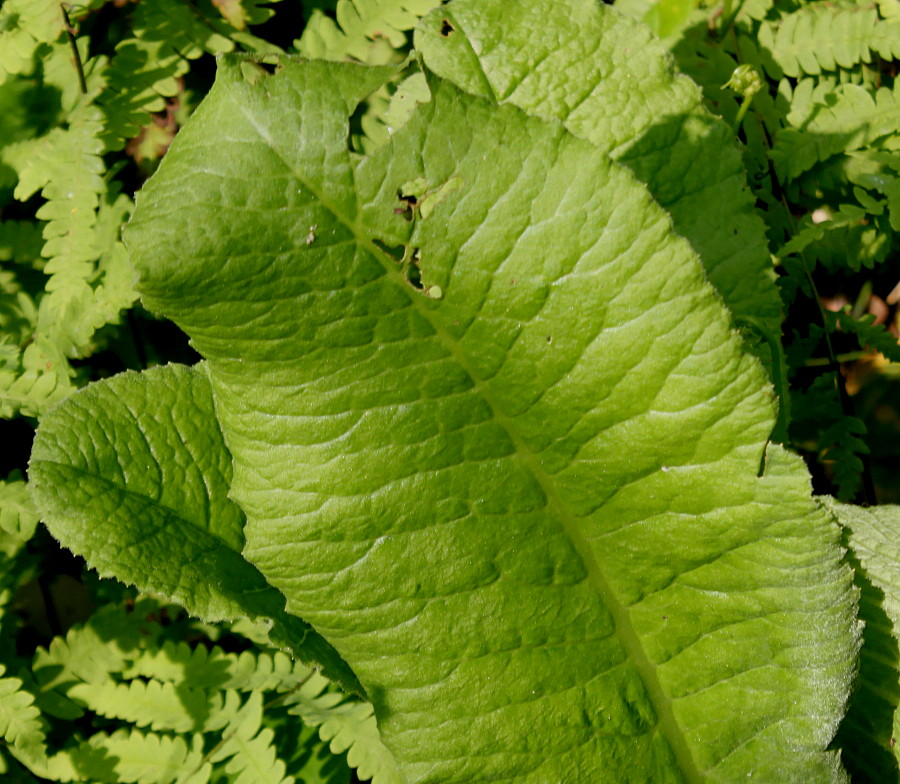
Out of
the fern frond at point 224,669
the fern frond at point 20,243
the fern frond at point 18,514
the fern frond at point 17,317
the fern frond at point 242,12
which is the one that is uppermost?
the fern frond at point 242,12

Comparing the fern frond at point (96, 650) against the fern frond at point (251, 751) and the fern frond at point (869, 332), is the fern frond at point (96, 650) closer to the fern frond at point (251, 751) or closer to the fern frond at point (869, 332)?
the fern frond at point (251, 751)

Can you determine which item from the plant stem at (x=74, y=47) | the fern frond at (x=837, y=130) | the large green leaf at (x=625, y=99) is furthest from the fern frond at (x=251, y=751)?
the fern frond at (x=837, y=130)

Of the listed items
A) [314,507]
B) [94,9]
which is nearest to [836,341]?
[314,507]

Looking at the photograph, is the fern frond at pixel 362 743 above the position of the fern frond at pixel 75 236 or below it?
below

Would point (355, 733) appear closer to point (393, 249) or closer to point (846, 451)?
point (393, 249)

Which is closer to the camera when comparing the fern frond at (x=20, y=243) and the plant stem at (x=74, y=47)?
the plant stem at (x=74, y=47)

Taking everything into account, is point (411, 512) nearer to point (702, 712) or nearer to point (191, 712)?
point (702, 712)
